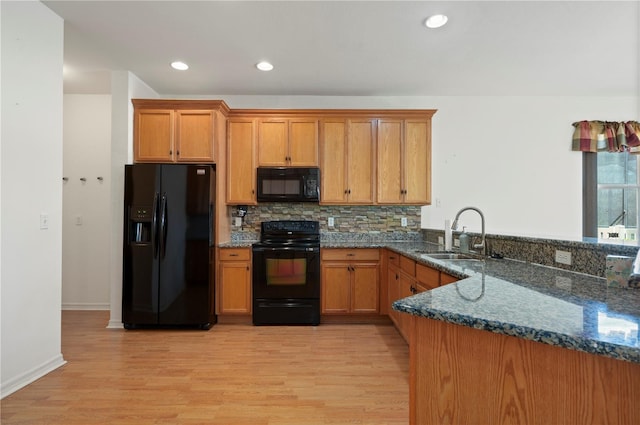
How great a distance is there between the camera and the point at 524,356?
2.53ft

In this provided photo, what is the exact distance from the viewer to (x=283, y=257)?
3.06m

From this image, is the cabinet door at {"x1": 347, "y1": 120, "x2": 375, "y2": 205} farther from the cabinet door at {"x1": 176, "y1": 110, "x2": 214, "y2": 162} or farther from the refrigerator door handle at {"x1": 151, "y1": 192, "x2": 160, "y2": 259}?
the refrigerator door handle at {"x1": 151, "y1": 192, "x2": 160, "y2": 259}

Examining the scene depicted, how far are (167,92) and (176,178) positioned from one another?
1390 millimetres

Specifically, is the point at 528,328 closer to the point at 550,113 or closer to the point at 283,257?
the point at 283,257

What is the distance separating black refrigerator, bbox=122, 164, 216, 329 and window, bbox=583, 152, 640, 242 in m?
4.73

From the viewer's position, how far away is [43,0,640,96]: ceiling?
6.86 feet

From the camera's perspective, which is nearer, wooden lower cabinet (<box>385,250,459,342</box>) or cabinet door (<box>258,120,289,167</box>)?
wooden lower cabinet (<box>385,250,459,342</box>)

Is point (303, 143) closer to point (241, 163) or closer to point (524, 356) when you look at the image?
point (241, 163)

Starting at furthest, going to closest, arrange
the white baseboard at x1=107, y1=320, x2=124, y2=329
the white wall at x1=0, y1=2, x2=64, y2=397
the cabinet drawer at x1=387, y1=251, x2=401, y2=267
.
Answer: the white baseboard at x1=107, y1=320, x2=124, y2=329, the cabinet drawer at x1=387, y1=251, x2=401, y2=267, the white wall at x1=0, y1=2, x2=64, y2=397

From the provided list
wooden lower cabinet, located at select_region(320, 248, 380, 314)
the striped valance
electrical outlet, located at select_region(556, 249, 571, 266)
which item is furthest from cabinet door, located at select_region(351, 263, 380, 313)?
the striped valance

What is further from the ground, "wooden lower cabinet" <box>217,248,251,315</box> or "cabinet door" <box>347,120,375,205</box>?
"cabinet door" <box>347,120,375,205</box>

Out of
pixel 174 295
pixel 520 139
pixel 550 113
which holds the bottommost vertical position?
pixel 174 295

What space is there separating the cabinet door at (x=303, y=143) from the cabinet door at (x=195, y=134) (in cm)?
90

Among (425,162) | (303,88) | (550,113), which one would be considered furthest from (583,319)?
(550,113)
